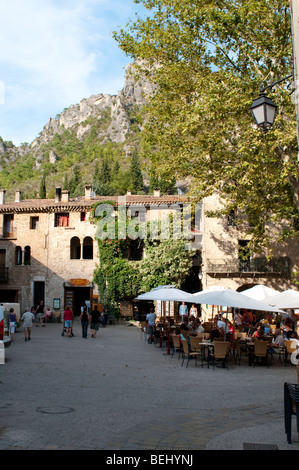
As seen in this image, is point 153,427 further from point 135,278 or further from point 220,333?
point 135,278

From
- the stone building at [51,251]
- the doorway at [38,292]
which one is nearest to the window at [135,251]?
the stone building at [51,251]

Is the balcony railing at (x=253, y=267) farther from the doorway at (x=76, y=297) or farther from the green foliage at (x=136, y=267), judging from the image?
the doorway at (x=76, y=297)

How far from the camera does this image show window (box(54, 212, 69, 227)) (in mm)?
36312

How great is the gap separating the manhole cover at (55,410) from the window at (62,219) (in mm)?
29483

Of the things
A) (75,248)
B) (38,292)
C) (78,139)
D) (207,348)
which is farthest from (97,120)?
(207,348)

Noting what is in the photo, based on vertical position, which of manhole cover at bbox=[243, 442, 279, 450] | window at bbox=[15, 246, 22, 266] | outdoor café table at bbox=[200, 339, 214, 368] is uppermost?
window at bbox=[15, 246, 22, 266]

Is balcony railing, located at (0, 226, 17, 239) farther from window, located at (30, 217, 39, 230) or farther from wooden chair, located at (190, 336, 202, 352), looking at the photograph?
wooden chair, located at (190, 336, 202, 352)

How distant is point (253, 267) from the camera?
3134 cm

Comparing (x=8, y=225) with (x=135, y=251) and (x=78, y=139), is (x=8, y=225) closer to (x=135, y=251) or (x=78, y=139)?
(x=135, y=251)

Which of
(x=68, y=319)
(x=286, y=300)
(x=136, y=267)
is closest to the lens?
(x=286, y=300)

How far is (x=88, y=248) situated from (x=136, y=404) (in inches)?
1138

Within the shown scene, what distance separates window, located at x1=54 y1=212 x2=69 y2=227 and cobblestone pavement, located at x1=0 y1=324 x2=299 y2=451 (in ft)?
73.5

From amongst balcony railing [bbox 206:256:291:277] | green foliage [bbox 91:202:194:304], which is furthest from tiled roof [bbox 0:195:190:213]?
balcony railing [bbox 206:256:291:277]
